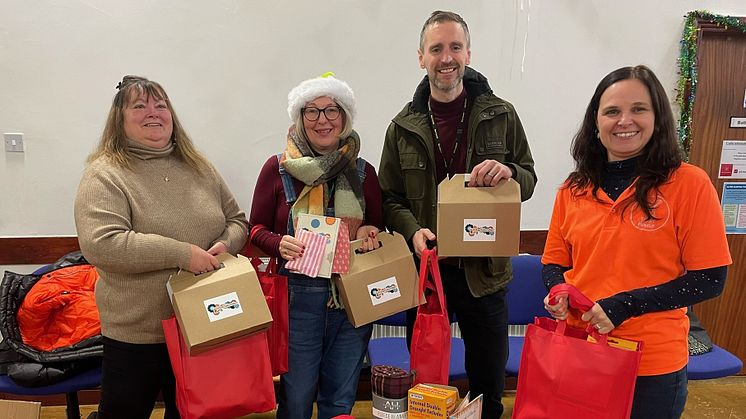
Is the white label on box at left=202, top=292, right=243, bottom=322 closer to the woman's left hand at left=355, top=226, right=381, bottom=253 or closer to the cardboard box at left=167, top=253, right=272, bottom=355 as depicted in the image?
the cardboard box at left=167, top=253, right=272, bottom=355

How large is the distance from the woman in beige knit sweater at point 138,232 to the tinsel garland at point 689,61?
8.35 feet

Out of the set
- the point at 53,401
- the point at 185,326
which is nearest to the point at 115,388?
the point at 185,326

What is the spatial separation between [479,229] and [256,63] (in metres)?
1.56

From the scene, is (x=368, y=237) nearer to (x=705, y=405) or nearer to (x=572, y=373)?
(x=572, y=373)

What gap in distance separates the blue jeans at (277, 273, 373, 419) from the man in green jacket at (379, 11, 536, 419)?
14.0 inches

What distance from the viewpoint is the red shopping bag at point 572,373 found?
1.28 metres

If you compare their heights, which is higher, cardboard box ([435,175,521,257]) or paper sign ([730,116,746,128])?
paper sign ([730,116,746,128])

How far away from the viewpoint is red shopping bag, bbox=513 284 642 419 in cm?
128

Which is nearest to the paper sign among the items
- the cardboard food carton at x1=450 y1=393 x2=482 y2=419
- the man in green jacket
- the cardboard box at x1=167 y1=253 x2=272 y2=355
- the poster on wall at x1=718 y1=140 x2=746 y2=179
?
the poster on wall at x1=718 y1=140 x2=746 y2=179

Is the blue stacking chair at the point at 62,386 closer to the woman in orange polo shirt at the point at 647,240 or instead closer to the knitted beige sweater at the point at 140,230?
the knitted beige sweater at the point at 140,230

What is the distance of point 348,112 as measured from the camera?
1.81m

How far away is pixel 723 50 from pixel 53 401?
4073 millimetres

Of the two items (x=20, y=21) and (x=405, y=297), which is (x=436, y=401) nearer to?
(x=405, y=297)

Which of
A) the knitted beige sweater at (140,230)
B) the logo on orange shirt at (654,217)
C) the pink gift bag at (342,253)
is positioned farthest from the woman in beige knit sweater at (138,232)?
the logo on orange shirt at (654,217)
